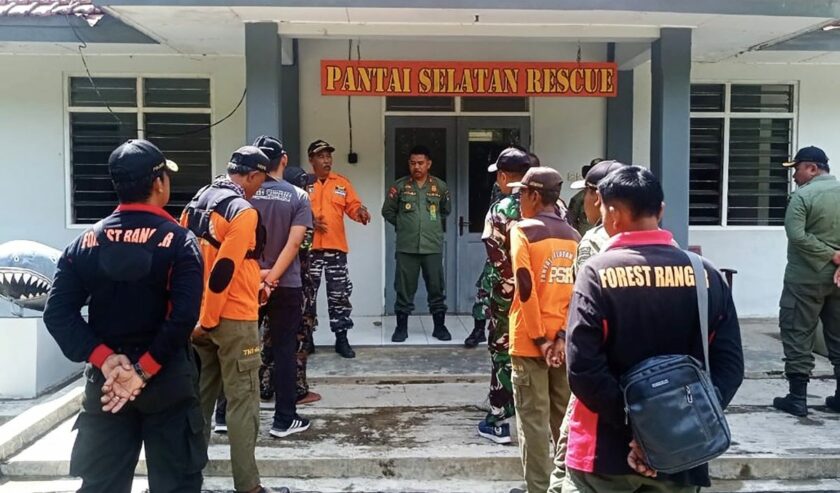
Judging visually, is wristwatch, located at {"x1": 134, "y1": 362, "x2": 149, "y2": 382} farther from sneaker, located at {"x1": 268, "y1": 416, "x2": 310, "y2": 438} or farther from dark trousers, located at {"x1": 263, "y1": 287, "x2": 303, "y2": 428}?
sneaker, located at {"x1": 268, "y1": 416, "x2": 310, "y2": 438}

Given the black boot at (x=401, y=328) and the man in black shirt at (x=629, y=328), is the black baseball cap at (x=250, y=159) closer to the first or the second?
the man in black shirt at (x=629, y=328)

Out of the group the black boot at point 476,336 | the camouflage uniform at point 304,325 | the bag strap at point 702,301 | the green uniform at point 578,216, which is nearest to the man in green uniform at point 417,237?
the black boot at point 476,336

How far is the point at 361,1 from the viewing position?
5238mm

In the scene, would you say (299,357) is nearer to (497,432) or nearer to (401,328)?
(497,432)

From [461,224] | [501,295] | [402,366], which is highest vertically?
[461,224]

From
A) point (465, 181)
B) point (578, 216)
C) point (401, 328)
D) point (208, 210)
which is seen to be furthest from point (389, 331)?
point (208, 210)

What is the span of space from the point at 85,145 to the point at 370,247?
333 cm

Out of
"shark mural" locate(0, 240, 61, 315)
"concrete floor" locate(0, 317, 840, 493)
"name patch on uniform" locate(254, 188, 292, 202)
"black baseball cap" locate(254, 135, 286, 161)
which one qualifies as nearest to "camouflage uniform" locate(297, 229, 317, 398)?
"concrete floor" locate(0, 317, 840, 493)

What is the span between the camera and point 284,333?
14.1ft

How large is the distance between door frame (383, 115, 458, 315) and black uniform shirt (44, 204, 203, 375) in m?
5.25

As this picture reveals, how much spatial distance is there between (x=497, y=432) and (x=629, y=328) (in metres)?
2.43

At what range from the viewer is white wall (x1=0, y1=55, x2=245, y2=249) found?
7.61 metres

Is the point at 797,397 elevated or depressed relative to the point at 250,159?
depressed

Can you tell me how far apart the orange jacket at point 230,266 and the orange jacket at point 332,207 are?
8.77 feet
